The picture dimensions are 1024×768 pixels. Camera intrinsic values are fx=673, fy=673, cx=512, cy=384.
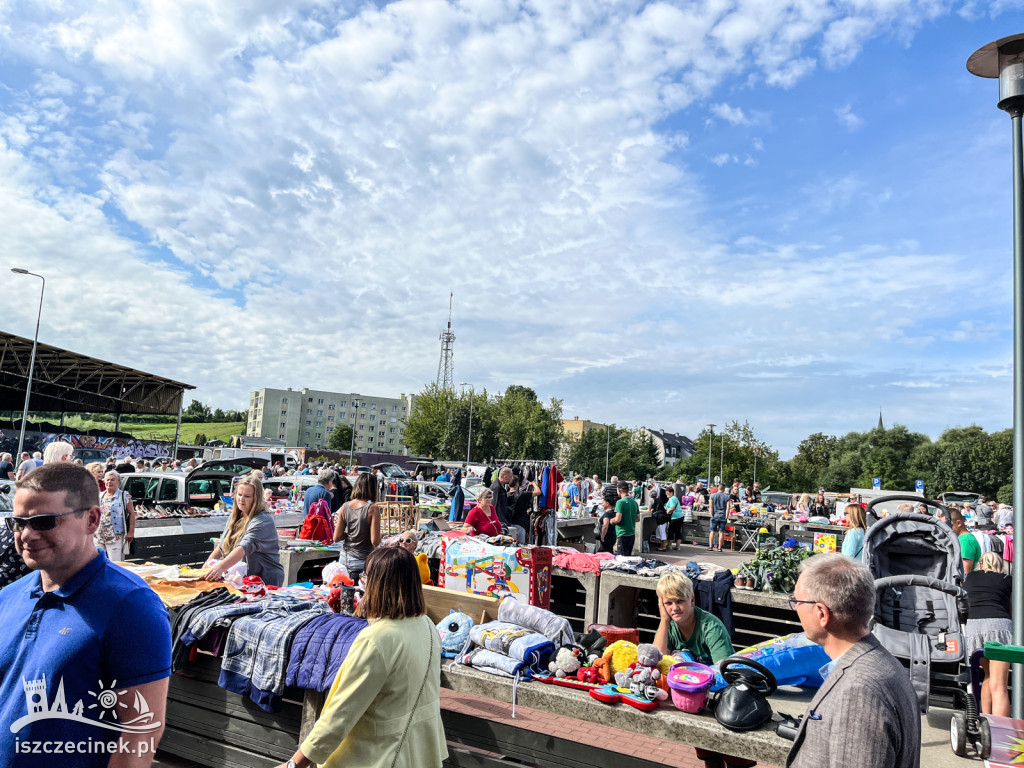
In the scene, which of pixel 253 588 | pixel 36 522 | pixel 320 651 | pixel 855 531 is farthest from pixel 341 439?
pixel 36 522

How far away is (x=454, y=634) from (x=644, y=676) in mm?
1487

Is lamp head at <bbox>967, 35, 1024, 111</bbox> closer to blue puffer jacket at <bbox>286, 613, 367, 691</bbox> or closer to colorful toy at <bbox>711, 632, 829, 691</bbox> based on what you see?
colorful toy at <bbox>711, 632, 829, 691</bbox>

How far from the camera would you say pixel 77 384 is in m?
41.9

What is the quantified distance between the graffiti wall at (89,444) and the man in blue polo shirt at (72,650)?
3435 cm

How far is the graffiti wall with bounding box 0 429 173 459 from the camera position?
3338 cm

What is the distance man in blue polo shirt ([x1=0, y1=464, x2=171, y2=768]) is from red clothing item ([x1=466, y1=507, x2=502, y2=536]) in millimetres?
6139

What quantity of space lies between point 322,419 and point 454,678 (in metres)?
124

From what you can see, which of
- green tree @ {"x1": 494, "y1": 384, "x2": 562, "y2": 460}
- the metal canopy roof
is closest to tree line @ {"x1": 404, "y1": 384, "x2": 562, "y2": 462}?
green tree @ {"x1": 494, "y1": 384, "x2": 562, "y2": 460}

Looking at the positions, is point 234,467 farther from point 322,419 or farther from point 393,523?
point 322,419

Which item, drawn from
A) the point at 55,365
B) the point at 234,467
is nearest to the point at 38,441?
the point at 55,365

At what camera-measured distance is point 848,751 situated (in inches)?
80.2

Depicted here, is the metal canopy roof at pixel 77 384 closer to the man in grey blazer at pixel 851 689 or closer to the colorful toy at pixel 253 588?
the colorful toy at pixel 253 588

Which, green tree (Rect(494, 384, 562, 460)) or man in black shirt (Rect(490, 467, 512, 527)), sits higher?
green tree (Rect(494, 384, 562, 460))

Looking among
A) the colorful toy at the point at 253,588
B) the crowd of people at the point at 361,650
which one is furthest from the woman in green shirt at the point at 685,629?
the colorful toy at the point at 253,588
